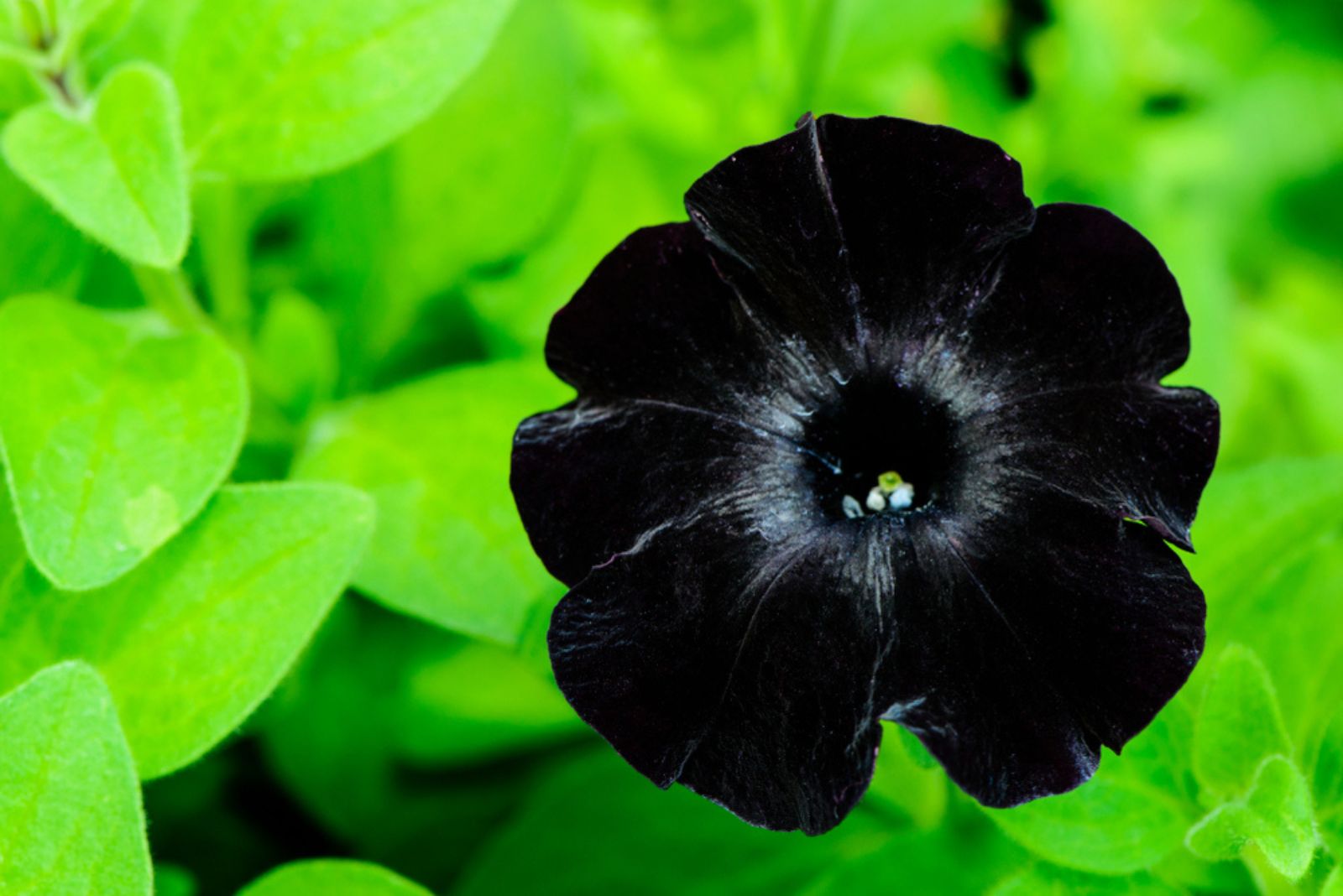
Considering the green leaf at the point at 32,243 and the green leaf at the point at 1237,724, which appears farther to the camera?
the green leaf at the point at 32,243

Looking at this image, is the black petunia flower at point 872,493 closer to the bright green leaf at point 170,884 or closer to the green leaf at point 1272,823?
the green leaf at point 1272,823

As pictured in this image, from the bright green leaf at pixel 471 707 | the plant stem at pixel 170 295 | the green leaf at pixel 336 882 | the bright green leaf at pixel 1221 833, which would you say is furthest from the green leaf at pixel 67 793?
the bright green leaf at pixel 1221 833

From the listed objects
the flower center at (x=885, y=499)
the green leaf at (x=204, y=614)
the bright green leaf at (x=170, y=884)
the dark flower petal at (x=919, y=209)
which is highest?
the dark flower petal at (x=919, y=209)

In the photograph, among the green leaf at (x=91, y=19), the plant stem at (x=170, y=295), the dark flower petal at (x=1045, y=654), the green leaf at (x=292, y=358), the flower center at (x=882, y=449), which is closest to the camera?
the dark flower petal at (x=1045, y=654)

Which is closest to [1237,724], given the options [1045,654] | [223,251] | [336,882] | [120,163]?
[1045,654]

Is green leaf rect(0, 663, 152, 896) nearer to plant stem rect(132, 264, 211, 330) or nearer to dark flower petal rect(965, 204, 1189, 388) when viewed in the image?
plant stem rect(132, 264, 211, 330)

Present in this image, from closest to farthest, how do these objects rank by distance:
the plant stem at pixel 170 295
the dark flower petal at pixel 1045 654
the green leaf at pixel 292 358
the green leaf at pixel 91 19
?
the dark flower petal at pixel 1045 654 → the green leaf at pixel 91 19 → the plant stem at pixel 170 295 → the green leaf at pixel 292 358

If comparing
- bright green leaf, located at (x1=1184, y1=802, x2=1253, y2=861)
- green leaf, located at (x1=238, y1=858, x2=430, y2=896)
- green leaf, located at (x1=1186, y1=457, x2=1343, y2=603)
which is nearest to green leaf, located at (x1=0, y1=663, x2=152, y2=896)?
green leaf, located at (x1=238, y1=858, x2=430, y2=896)
